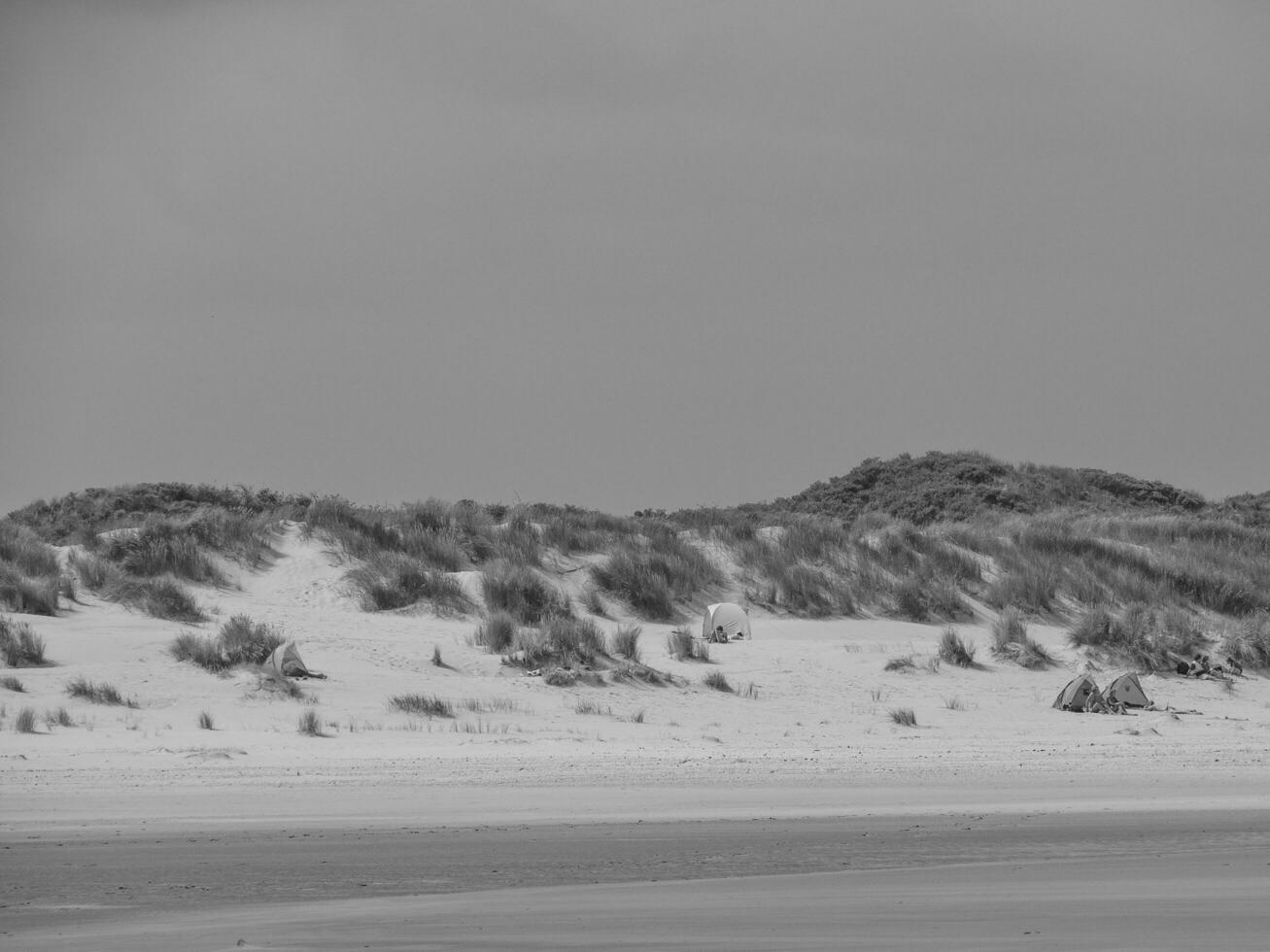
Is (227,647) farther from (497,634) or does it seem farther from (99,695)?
(497,634)

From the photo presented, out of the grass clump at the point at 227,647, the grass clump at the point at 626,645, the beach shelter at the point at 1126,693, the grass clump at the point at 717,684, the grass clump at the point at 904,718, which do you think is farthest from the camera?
the grass clump at the point at 626,645

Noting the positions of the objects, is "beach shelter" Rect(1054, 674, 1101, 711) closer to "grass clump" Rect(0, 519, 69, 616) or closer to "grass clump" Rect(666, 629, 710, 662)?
"grass clump" Rect(666, 629, 710, 662)

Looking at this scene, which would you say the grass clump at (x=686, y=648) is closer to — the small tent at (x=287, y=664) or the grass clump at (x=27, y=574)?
the small tent at (x=287, y=664)

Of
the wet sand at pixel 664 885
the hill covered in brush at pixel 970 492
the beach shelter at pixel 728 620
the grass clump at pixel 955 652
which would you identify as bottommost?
the wet sand at pixel 664 885

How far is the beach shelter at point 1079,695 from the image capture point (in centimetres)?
1675

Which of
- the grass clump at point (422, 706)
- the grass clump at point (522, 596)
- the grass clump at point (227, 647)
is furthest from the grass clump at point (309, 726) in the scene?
the grass clump at point (522, 596)

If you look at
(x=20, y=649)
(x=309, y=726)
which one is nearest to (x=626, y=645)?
(x=309, y=726)

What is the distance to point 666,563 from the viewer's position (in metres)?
24.2

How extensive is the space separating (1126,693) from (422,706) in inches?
302

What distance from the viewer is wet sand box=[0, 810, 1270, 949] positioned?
24.1 ft

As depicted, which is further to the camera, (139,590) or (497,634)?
(139,590)

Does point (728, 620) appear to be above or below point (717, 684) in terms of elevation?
above

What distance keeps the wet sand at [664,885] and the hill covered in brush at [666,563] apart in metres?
9.18

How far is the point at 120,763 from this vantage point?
1222 centimetres
